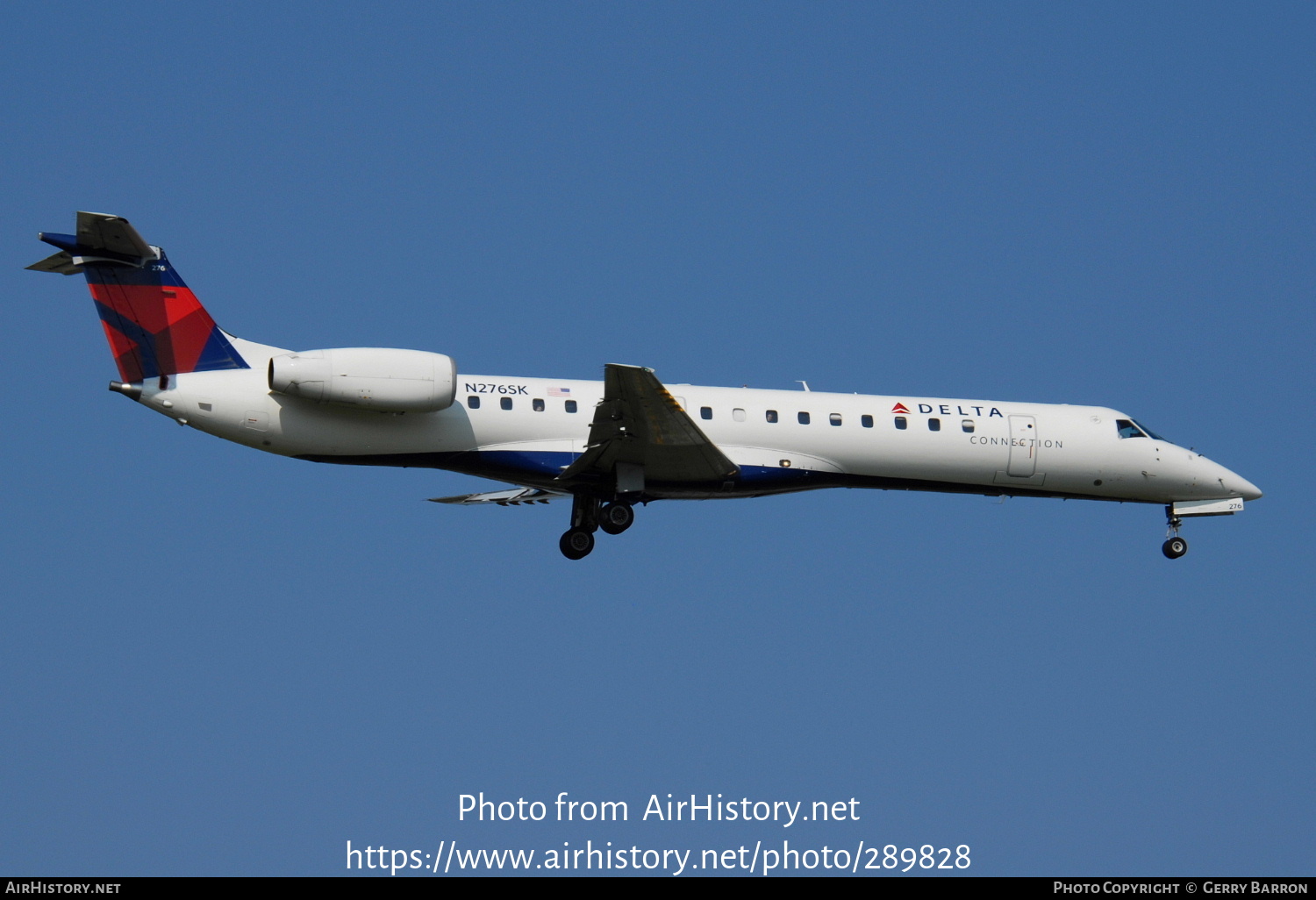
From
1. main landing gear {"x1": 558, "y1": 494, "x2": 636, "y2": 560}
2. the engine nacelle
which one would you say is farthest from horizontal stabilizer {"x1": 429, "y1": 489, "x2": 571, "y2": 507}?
the engine nacelle

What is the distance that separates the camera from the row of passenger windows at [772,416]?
71.9ft

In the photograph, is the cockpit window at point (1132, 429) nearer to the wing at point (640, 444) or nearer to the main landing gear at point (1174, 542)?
the main landing gear at point (1174, 542)

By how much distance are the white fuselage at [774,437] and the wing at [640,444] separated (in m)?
0.47

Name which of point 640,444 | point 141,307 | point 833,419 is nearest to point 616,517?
point 640,444

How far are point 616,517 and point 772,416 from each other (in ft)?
9.76

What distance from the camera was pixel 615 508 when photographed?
22281 mm

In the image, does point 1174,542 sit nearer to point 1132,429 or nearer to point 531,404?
point 1132,429

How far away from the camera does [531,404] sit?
72.3ft

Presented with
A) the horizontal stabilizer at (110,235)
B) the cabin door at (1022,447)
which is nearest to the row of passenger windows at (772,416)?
the cabin door at (1022,447)

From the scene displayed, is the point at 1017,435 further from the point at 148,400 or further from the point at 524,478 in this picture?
the point at 148,400

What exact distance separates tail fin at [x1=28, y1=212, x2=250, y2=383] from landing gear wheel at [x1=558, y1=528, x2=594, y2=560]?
18.3 feet

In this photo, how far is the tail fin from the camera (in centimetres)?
2066

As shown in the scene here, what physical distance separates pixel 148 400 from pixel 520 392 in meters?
5.42
